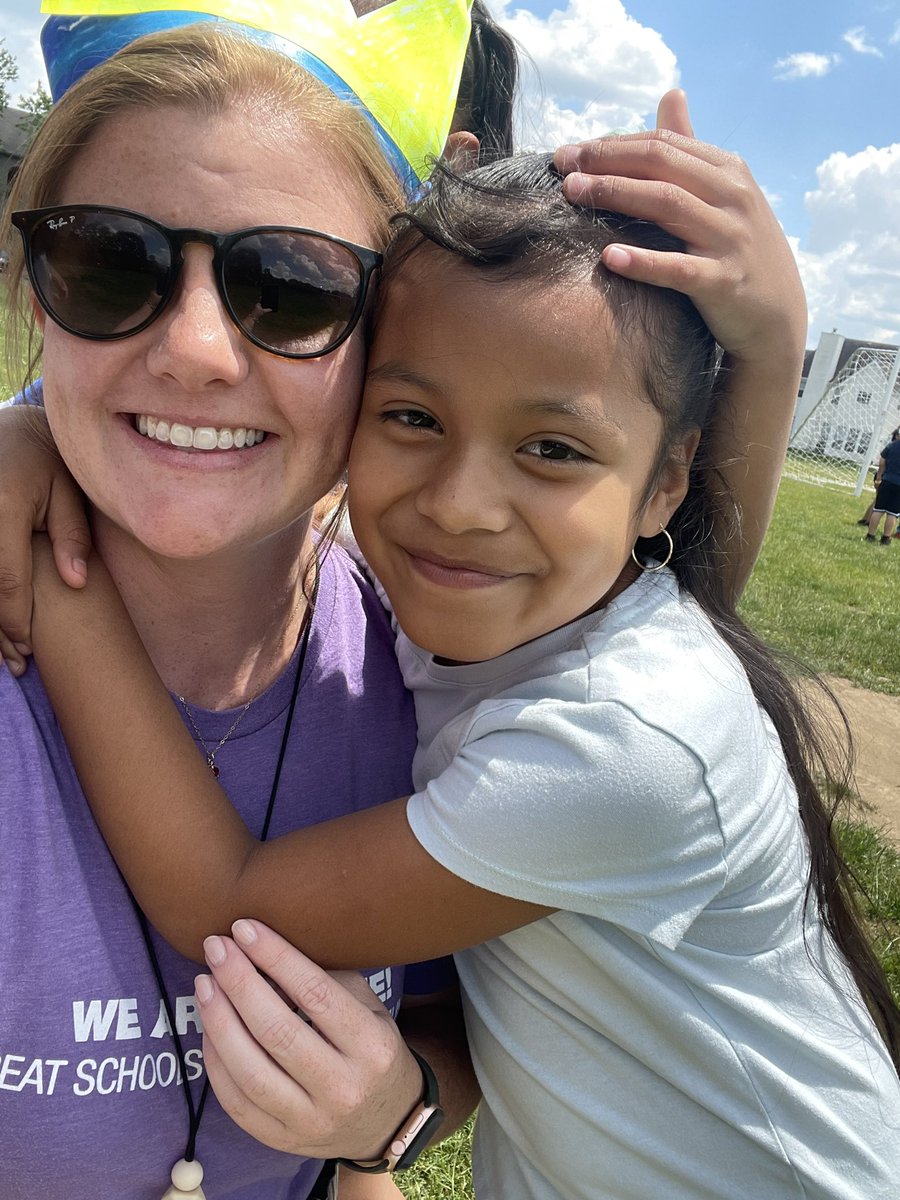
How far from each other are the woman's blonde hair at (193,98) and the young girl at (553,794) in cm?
25

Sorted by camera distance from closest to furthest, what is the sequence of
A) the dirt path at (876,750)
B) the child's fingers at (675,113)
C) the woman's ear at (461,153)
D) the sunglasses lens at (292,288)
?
the sunglasses lens at (292,288) → the child's fingers at (675,113) → the woman's ear at (461,153) → the dirt path at (876,750)

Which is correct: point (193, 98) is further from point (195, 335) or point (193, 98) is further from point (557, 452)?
point (557, 452)

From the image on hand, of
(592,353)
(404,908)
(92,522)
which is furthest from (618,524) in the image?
(92,522)

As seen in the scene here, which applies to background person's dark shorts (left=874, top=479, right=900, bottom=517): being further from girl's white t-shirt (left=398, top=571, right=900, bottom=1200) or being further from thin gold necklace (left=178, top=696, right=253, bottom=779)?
thin gold necklace (left=178, top=696, right=253, bottom=779)

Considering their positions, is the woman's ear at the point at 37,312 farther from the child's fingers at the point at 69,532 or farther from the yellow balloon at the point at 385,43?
the yellow balloon at the point at 385,43

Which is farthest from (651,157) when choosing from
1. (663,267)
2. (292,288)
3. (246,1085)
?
(246,1085)

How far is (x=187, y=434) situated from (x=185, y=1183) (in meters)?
1.15

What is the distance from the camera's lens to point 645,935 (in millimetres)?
1617

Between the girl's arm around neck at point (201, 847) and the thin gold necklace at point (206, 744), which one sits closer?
the girl's arm around neck at point (201, 847)

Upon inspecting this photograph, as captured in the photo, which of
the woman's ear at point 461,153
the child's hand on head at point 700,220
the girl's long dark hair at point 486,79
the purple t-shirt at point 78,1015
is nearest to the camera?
the purple t-shirt at point 78,1015

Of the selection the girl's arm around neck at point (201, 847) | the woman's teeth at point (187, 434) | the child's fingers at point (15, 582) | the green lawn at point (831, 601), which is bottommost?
the green lawn at point (831, 601)

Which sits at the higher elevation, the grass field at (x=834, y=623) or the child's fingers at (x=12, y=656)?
the child's fingers at (x=12, y=656)

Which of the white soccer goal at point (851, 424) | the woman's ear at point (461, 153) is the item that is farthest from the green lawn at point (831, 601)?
the white soccer goal at point (851, 424)

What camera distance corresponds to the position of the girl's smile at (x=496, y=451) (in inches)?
67.4
